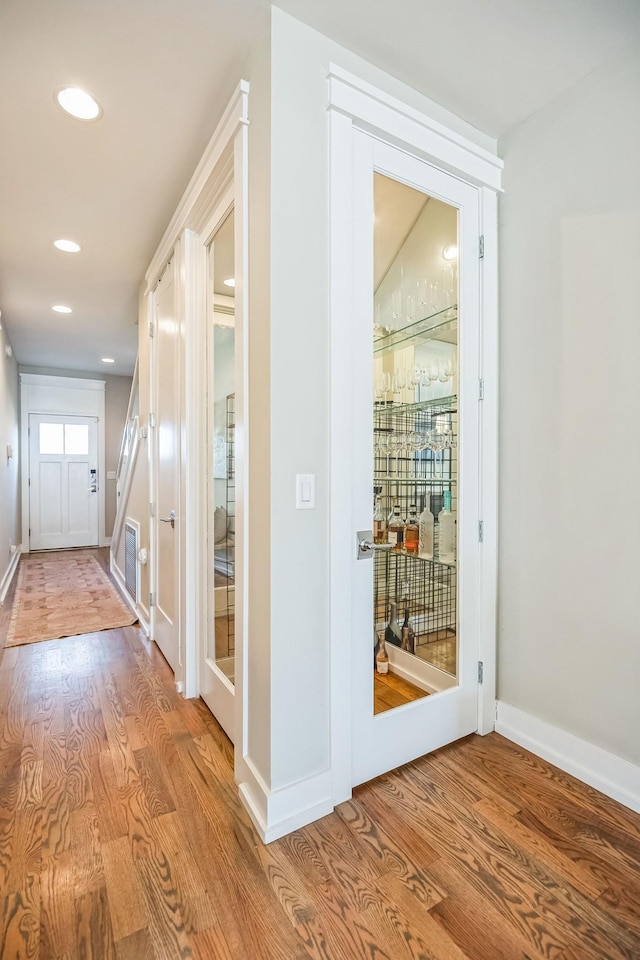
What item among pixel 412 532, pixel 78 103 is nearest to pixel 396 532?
Answer: pixel 412 532

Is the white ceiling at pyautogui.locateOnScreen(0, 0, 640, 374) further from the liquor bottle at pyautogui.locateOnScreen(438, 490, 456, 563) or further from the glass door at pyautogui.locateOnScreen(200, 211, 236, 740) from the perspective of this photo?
the liquor bottle at pyautogui.locateOnScreen(438, 490, 456, 563)

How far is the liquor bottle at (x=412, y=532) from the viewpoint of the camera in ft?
6.16

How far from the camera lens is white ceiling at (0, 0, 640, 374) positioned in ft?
4.51

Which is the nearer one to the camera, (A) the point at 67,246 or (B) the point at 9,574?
(A) the point at 67,246

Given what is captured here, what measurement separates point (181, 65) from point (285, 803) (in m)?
2.51

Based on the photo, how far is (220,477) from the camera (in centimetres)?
215

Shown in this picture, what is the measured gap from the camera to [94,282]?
3.48 metres

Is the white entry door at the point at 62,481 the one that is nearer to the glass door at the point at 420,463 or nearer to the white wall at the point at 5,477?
the white wall at the point at 5,477

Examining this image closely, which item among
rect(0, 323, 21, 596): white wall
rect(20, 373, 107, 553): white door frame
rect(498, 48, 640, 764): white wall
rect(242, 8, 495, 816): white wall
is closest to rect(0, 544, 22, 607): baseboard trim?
rect(0, 323, 21, 596): white wall

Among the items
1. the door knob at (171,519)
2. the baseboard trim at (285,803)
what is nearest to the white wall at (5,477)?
the door knob at (171,519)

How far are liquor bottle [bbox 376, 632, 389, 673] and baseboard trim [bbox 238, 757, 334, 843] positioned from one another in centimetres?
39

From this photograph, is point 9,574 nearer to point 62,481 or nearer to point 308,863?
point 62,481

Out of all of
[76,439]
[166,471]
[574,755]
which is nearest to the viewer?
[574,755]

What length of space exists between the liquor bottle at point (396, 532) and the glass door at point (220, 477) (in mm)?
714
